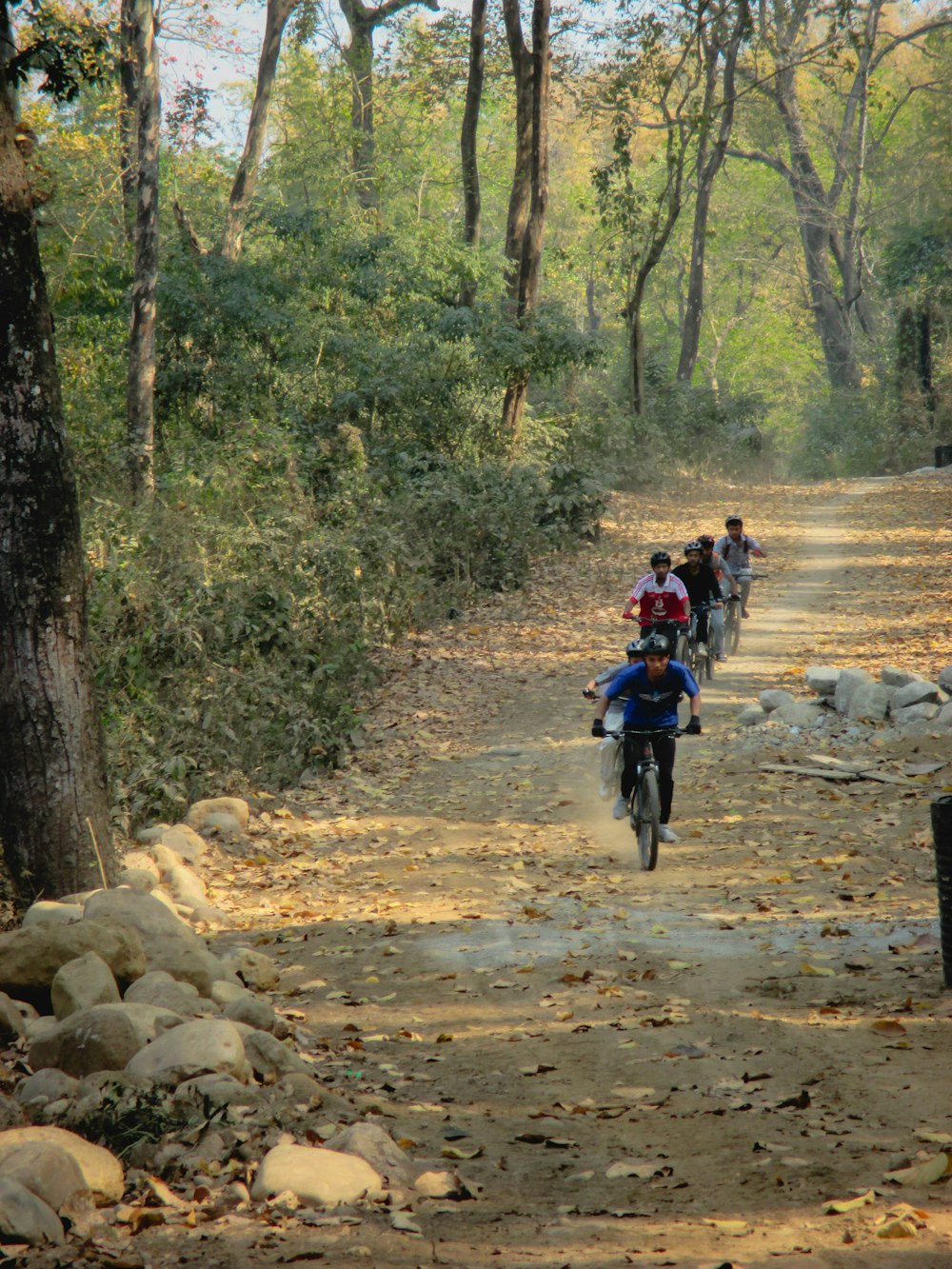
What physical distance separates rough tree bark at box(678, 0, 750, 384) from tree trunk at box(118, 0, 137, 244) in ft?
44.1

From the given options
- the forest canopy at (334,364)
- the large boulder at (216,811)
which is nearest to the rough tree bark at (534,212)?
the forest canopy at (334,364)

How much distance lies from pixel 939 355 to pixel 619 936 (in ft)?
121

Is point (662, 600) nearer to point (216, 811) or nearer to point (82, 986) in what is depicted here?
point (216, 811)

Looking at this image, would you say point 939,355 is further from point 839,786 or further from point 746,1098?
point 746,1098

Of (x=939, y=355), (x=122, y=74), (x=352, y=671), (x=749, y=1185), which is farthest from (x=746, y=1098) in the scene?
(x=939, y=355)

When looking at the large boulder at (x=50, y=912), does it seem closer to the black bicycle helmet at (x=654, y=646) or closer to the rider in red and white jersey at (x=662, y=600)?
the black bicycle helmet at (x=654, y=646)

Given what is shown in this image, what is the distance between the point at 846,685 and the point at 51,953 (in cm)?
929

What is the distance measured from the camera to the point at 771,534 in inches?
1083

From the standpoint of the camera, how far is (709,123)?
27953mm

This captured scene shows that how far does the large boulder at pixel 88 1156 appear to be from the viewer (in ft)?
13.9

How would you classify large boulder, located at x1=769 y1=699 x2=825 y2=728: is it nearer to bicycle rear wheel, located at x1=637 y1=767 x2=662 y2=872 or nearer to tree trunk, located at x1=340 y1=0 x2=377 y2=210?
bicycle rear wheel, located at x1=637 y1=767 x2=662 y2=872

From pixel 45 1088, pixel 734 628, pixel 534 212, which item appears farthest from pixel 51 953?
pixel 534 212

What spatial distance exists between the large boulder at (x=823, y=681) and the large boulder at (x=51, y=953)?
9.03 meters

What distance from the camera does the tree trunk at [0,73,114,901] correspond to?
7207 millimetres
